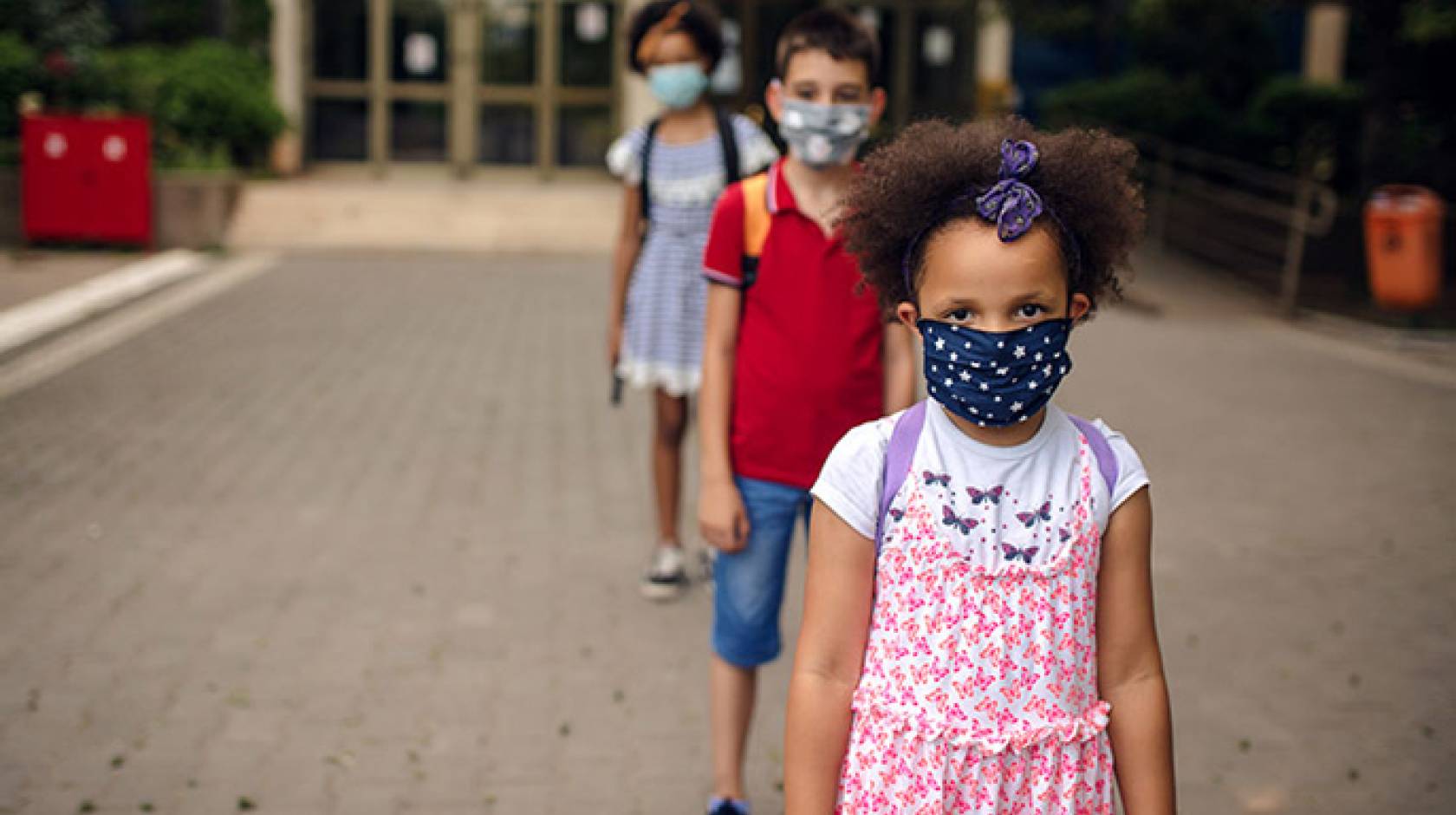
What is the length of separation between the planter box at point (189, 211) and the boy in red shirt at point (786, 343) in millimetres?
14945

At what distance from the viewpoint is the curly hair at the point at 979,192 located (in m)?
2.31

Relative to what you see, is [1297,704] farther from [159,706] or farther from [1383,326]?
[1383,326]

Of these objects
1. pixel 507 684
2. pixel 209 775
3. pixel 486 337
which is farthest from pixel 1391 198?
pixel 209 775

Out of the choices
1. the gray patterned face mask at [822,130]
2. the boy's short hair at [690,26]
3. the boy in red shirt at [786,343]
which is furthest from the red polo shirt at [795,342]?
the boy's short hair at [690,26]

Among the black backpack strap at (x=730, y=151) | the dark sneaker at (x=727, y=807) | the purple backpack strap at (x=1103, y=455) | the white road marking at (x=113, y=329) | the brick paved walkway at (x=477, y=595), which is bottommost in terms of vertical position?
the brick paved walkway at (x=477, y=595)

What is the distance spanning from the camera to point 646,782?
4164 millimetres

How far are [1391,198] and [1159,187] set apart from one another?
4.91 meters

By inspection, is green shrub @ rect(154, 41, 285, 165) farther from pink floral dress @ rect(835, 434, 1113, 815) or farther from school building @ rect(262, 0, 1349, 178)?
pink floral dress @ rect(835, 434, 1113, 815)

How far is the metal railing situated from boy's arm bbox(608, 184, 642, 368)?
11054mm

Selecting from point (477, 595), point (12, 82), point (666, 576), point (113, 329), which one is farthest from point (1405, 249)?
point (12, 82)

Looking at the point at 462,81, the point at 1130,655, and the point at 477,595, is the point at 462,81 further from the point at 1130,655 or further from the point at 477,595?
the point at 1130,655

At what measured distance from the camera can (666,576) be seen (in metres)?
5.86

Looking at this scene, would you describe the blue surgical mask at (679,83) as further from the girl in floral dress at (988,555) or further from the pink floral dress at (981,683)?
the pink floral dress at (981,683)

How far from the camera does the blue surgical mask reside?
539 centimetres
